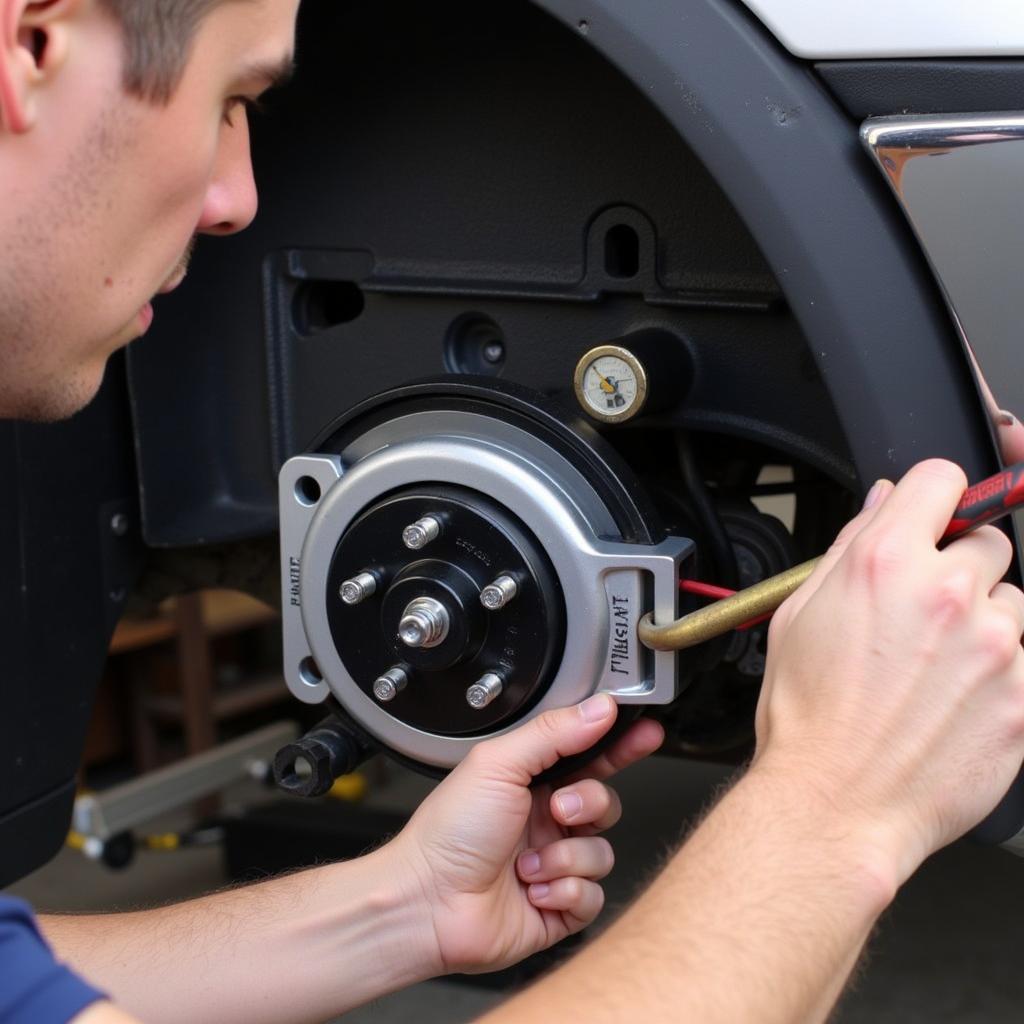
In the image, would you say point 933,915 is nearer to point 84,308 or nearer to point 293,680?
point 293,680

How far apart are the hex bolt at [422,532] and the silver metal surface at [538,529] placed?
3 centimetres

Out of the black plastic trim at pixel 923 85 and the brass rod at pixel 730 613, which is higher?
the black plastic trim at pixel 923 85

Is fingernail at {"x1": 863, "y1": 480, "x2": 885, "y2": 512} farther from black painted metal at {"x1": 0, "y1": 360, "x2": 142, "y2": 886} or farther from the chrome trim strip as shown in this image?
black painted metal at {"x1": 0, "y1": 360, "x2": 142, "y2": 886}

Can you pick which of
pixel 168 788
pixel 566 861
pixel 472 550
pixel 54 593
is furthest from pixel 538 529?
pixel 168 788

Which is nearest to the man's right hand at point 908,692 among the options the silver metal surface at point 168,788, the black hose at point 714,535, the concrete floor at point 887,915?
the black hose at point 714,535

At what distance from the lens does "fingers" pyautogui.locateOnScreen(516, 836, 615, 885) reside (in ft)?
3.19

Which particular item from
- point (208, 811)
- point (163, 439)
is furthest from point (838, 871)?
Result: point (208, 811)

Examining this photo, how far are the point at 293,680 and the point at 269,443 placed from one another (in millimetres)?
261

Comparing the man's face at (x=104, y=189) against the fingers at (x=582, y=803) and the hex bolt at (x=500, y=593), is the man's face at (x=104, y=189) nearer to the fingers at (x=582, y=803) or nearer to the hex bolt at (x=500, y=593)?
the hex bolt at (x=500, y=593)

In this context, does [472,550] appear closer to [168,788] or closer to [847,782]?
[847,782]

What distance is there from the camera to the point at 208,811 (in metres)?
2.74

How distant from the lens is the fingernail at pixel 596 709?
2.89 ft

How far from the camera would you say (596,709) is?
882mm

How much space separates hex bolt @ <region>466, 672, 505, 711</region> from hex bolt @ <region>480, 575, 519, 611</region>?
0.17ft
